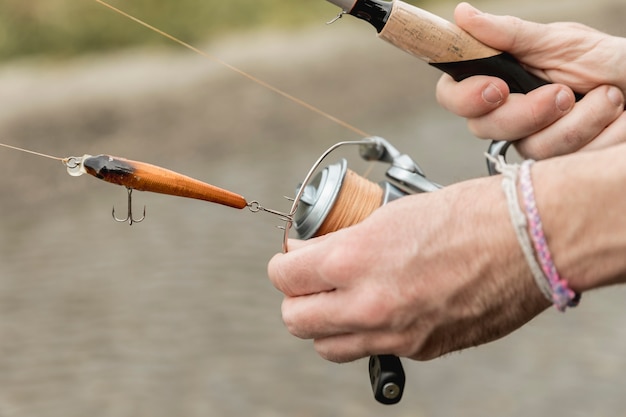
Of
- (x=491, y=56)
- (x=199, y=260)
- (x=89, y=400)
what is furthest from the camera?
(x=199, y=260)

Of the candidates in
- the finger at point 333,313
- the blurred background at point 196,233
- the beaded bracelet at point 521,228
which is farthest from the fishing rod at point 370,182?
the blurred background at point 196,233

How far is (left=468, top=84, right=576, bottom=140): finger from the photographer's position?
150 cm

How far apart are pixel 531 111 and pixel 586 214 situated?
1.73 ft

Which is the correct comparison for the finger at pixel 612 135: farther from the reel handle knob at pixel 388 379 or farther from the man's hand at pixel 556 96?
the reel handle knob at pixel 388 379

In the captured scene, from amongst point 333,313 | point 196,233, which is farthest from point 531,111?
point 196,233

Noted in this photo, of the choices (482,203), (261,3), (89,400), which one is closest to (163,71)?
(261,3)

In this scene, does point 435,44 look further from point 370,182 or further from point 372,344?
point 372,344

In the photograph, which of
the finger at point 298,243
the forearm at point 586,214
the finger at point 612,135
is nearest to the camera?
the forearm at point 586,214

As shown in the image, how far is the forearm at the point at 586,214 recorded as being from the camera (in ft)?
3.31

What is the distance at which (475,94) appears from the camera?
150 cm

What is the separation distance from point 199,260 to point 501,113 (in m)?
2.39

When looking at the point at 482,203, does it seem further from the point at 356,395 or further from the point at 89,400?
the point at 89,400

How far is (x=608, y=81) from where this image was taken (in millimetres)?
1545

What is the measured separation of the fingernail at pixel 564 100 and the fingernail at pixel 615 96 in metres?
0.07
